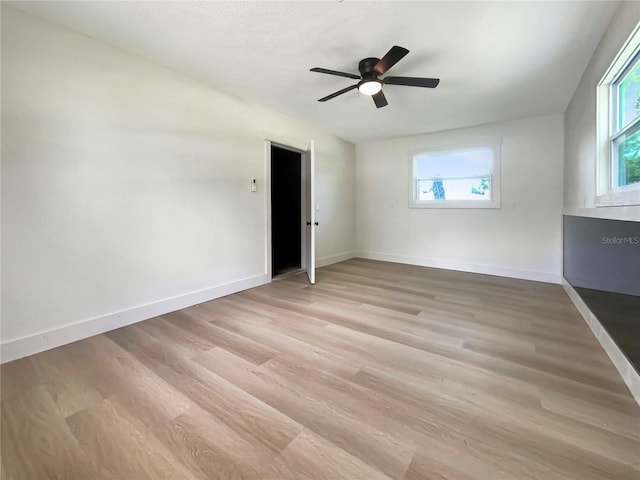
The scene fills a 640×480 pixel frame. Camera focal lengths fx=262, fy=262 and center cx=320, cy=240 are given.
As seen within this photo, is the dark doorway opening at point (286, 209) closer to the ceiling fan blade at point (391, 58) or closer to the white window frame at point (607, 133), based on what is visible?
the ceiling fan blade at point (391, 58)

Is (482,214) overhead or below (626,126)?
below

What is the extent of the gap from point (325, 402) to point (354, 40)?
266 centimetres

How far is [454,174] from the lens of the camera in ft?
15.2

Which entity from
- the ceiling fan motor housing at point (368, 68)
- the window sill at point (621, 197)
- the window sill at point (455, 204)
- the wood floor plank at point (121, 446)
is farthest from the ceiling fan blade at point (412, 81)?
the wood floor plank at point (121, 446)

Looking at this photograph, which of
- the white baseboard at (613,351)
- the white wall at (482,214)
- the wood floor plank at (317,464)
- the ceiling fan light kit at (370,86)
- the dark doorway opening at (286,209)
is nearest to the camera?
the wood floor plank at (317,464)

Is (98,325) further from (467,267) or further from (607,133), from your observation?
(467,267)

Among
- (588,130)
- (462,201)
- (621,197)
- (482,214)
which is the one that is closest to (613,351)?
(621,197)

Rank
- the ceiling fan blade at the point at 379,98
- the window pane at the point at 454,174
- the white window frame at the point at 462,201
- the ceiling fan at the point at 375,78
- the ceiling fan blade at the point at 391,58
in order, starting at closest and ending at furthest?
the ceiling fan blade at the point at 391,58 < the ceiling fan at the point at 375,78 < the ceiling fan blade at the point at 379,98 < the white window frame at the point at 462,201 < the window pane at the point at 454,174

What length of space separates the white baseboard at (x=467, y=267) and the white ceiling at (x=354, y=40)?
2.41 m

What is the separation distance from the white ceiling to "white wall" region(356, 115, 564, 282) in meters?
0.90

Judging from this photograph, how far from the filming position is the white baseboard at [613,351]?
4.82ft

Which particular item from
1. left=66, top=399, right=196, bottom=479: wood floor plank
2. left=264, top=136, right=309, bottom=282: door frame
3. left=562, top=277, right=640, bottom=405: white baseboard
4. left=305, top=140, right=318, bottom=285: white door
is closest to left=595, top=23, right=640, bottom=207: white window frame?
left=562, top=277, right=640, bottom=405: white baseboard

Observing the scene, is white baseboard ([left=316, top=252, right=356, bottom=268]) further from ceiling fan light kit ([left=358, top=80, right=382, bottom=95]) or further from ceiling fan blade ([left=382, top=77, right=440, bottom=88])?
ceiling fan blade ([left=382, top=77, right=440, bottom=88])

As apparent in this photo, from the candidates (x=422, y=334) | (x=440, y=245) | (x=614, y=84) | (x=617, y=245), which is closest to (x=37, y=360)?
(x=422, y=334)
